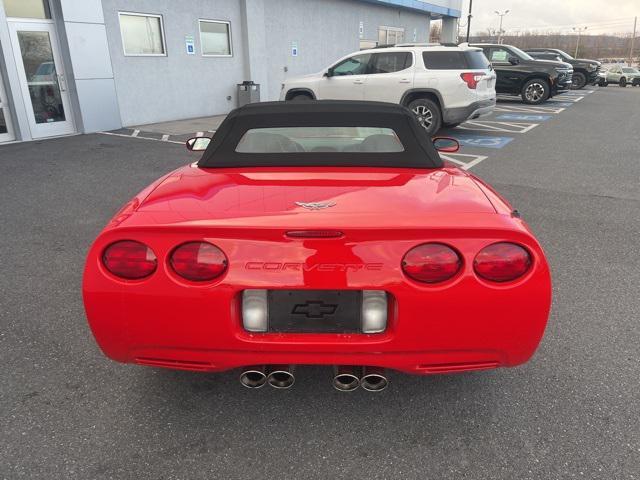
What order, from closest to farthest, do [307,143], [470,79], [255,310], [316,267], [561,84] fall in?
[316,267]
[255,310]
[307,143]
[470,79]
[561,84]

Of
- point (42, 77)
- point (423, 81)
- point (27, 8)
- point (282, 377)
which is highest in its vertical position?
point (27, 8)

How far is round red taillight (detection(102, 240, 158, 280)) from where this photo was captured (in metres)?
1.89

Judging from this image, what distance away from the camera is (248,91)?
50.1 feet

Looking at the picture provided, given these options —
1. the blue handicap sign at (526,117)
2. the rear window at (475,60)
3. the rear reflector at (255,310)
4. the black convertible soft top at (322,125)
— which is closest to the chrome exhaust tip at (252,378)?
the rear reflector at (255,310)

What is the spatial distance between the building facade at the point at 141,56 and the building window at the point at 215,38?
0.10ft

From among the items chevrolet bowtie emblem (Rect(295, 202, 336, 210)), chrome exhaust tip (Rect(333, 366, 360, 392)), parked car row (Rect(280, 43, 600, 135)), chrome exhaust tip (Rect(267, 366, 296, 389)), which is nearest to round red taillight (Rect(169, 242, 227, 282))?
chevrolet bowtie emblem (Rect(295, 202, 336, 210))

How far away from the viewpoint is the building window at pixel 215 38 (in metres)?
14.2

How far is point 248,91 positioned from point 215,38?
5.75 feet

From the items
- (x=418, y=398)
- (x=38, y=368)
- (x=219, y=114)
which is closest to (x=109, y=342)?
(x=38, y=368)

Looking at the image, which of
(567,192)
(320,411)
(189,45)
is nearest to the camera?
(320,411)

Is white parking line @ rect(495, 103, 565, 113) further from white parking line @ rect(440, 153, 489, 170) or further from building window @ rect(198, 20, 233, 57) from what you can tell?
building window @ rect(198, 20, 233, 57)

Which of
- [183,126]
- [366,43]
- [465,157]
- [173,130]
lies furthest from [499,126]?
[366,43]

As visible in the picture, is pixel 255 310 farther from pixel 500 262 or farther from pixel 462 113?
pixel 462 113

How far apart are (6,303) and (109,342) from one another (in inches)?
74.2
